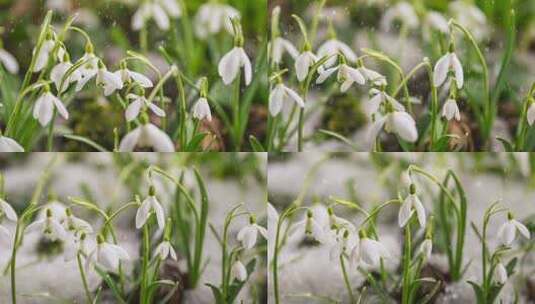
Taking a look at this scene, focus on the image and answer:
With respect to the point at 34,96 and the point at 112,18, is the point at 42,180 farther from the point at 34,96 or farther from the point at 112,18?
the point at 112,18

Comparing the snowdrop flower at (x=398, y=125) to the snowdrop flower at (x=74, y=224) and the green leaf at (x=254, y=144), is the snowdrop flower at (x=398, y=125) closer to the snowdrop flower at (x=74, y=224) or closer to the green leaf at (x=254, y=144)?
the green leaf at (x=254, y=144)

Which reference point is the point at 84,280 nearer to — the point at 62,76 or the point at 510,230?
the point at 62,76

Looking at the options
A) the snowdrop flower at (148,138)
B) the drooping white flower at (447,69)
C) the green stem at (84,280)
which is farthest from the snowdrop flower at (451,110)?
the green stem at (84,280)

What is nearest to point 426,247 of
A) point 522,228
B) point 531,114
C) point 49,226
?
point 522,228

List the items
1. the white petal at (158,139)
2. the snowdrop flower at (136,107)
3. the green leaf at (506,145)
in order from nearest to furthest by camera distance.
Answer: the white petal at (158,139), the snowdrop flower at (136,107), the green leaf at (506,145)

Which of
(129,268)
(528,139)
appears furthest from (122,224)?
(528,139)

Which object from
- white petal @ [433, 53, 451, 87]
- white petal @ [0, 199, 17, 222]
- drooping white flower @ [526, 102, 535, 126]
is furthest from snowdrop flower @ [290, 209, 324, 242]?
white petal @ [0, 199, 17, 222]
